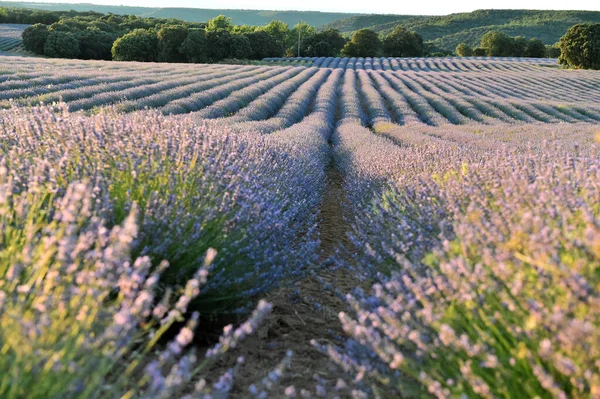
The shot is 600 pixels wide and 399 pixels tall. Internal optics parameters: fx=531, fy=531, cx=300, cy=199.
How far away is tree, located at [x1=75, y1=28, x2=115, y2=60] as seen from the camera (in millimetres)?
40594

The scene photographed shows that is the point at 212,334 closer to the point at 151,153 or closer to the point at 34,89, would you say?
the point at 151,153

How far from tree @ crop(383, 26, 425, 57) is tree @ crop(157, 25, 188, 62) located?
29292 millimetres

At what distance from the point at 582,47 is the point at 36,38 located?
42706 mm

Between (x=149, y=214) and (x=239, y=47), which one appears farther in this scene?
(x=239, y=47)

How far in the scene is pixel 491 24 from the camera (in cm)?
10100

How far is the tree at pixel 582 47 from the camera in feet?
140

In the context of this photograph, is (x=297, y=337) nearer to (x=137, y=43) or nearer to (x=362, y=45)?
(x=137, y=43)

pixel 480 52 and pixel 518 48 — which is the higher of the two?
pixel 518 48

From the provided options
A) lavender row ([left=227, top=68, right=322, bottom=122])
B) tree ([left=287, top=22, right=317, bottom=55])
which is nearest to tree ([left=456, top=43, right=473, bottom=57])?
tree ([left=287, top=22, right=317, bottom=55])

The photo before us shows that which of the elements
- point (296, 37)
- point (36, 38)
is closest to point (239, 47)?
point (36, 38)

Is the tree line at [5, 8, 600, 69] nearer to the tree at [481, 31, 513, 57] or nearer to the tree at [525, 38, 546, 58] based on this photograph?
the tree at [525, 38, 546, 58]

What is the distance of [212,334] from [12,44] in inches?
2012

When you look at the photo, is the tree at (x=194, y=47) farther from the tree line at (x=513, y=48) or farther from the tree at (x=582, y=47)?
the tree line at (x=513, y=48)

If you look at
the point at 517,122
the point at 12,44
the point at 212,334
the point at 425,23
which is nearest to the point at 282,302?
the point at 212,334
